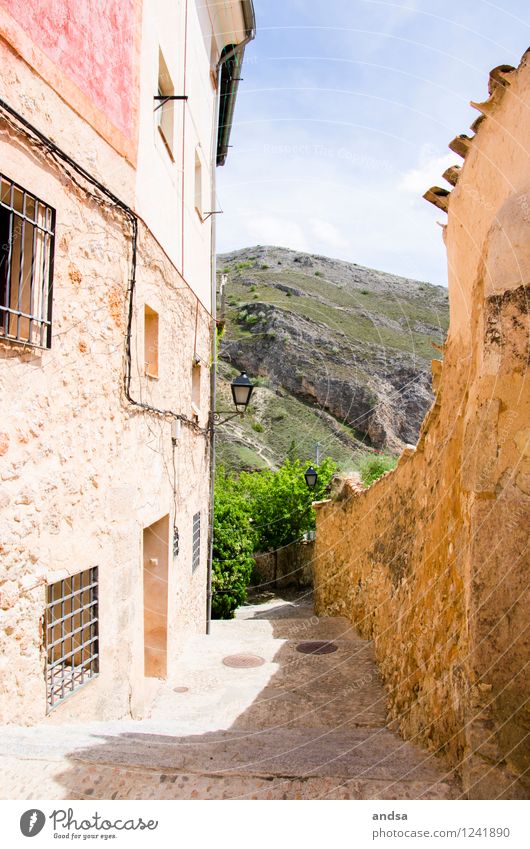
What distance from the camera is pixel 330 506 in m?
10.7

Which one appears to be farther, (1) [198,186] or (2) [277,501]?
(2) [277,501]

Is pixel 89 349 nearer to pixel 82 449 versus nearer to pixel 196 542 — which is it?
pixel 82 449

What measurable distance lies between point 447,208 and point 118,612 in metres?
4.21

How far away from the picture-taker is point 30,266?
3637 mm

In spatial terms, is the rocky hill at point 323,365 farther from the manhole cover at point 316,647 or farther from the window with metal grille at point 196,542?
the manhole cover at point 316,647

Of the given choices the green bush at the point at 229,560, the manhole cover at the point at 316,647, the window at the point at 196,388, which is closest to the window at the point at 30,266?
the window at the point at 196,388

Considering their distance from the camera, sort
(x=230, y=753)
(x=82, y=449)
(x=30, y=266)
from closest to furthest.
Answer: (x=230, y=753) < (x=30, y=266) < (x=82, y=449)

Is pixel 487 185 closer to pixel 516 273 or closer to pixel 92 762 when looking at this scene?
pixel 516 273

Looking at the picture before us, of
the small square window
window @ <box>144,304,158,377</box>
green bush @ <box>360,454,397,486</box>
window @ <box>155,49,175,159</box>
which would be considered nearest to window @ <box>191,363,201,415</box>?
window @ <box>144,304,158,377</box>

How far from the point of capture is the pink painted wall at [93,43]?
362 cm

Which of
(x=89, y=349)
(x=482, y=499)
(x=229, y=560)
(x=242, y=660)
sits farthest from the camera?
(x=229, y=560)

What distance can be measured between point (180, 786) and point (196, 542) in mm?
6304

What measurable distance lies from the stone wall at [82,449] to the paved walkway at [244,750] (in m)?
0.54

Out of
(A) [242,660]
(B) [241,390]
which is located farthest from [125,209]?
(A) [242,660]
